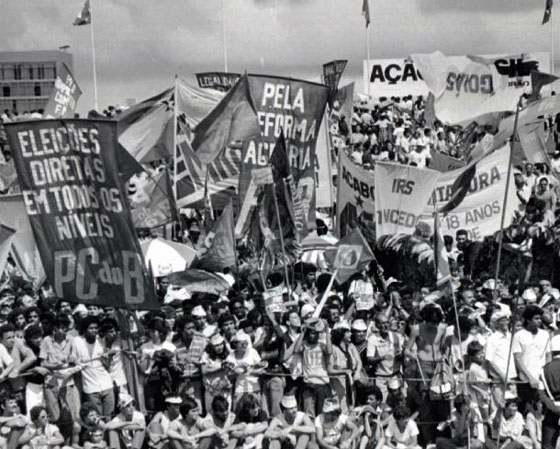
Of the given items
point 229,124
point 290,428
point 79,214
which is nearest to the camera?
point 79,214

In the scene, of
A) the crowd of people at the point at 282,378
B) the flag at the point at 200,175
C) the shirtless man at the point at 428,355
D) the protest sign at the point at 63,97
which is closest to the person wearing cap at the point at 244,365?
the crowd of people at the point at 282,378

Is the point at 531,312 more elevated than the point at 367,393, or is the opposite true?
the point at 531,312

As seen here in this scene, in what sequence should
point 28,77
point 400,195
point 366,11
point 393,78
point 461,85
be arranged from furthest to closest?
point 28,77 → point 393,78 → point 366,11 → point 461,85 → point 400,195

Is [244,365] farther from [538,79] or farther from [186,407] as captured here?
[538,79]

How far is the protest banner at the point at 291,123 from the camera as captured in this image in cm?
2220

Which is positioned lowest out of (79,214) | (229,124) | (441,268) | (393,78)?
(393,78)

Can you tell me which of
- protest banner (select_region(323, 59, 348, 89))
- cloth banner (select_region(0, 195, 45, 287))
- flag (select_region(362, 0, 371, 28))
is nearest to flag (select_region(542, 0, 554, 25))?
flag (select_region(362, 0, 371, 28))

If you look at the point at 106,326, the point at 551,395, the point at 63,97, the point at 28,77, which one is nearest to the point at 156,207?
the point at 63,97

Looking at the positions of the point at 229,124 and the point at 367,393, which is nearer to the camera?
the point at 367,393

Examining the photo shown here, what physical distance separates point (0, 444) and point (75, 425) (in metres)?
0.85

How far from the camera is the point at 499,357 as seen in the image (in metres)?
19.0

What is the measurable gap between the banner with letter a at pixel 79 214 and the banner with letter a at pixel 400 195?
22.2 ft

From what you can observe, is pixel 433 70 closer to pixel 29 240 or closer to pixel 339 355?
pixel 29 240

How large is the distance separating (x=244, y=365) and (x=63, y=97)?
14340mm
